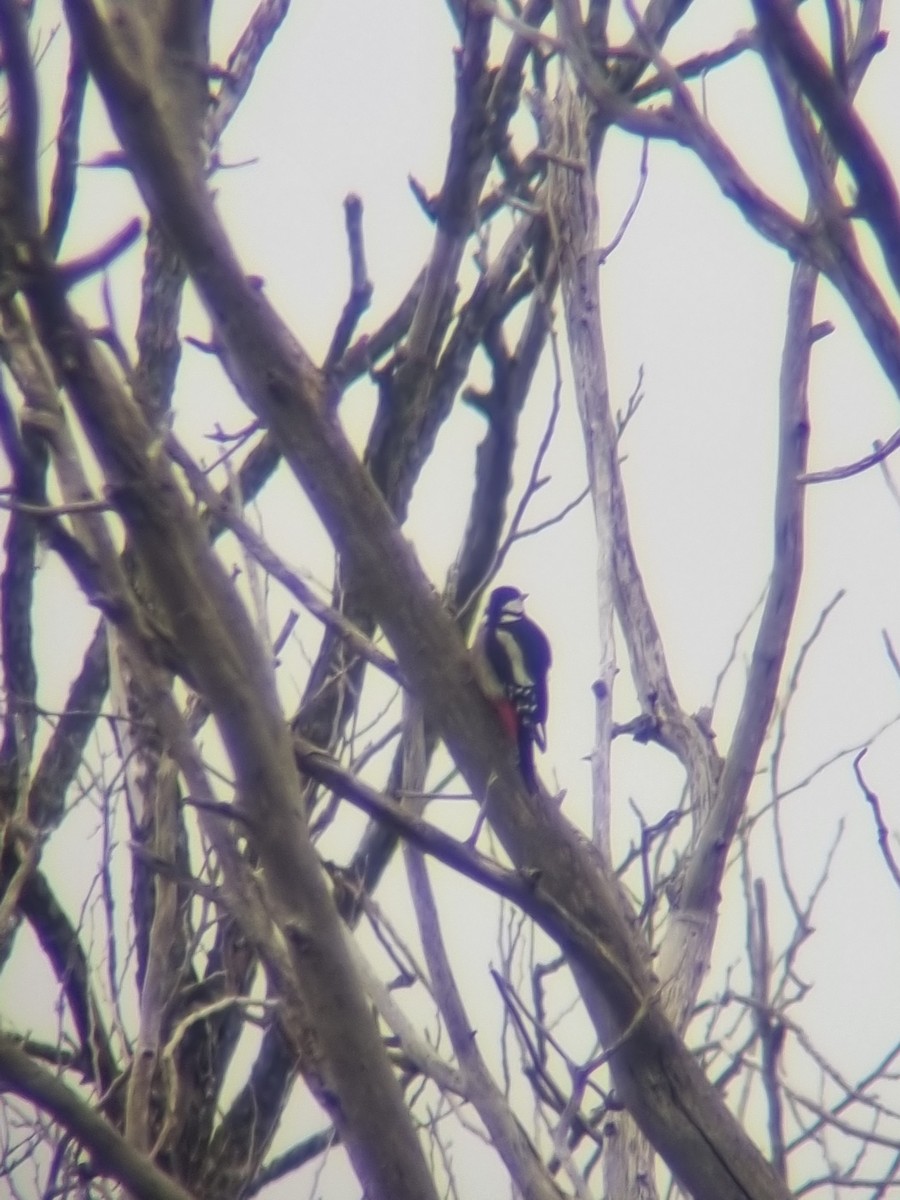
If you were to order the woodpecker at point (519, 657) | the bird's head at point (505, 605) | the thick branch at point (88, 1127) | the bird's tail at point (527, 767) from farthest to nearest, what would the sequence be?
the bird's head at point (505, 605) < the woodpecker at point (519, 657) < the bird's tail at point (527, 767) < the thick branch at point (88, 1127)

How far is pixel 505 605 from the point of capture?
5.82m

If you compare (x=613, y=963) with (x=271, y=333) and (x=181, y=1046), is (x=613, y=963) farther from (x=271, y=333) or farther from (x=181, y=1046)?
(x=181, y=1046)

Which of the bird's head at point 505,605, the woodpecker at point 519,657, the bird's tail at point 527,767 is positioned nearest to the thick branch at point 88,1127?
the bird's tail at point 527,767

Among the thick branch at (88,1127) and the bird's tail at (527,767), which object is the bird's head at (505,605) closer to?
the bird's tail at (527,767)

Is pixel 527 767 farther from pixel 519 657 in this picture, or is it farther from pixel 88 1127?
pixel 519 657

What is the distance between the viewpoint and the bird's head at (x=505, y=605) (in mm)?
5695

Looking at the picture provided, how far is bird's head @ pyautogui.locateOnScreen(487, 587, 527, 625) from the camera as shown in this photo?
18.7 feet

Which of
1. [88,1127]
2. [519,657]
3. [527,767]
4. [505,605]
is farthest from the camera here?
[505,605]

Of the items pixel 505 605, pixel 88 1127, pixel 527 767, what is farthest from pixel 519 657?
pixel 88 1127

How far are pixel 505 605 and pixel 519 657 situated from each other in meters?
0.93

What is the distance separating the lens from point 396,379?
12.3 feet

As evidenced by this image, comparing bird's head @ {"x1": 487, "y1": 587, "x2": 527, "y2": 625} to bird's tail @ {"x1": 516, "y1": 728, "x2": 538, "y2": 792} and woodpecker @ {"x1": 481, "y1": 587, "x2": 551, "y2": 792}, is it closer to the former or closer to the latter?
woodpecker @ {"x1": 481, "y1": 587, "x2": 551, "y2": 792}

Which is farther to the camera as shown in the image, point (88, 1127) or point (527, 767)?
point (527, 767)

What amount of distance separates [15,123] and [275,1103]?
3248mm
